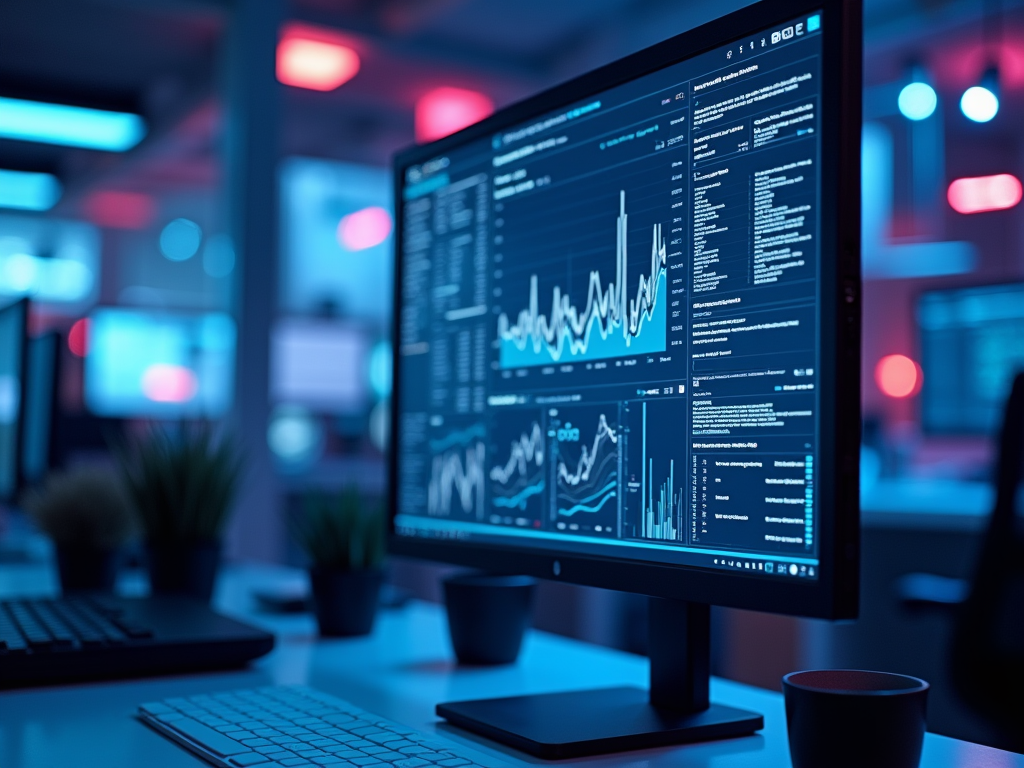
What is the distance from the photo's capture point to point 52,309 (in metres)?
5.95

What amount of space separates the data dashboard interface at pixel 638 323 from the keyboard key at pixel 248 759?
30 cm

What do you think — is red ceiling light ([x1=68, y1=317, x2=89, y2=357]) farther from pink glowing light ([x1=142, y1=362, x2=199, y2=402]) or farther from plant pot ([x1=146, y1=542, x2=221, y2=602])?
plant pot ([x1=146, y1=542, x2=221, y2=602])

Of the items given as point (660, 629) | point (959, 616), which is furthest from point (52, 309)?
point (660, 629)

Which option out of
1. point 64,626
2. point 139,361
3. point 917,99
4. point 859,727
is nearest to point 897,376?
point 917,99

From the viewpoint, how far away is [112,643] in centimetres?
93

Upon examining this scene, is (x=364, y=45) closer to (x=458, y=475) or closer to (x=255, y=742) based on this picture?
(x=458, y=475)

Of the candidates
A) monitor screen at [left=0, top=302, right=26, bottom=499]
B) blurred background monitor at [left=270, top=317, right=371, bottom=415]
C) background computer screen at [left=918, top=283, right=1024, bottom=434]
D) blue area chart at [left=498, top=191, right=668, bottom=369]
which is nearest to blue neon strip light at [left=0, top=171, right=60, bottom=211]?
blurred background monitor at [left=270, top=317, right=371, bottom=415]

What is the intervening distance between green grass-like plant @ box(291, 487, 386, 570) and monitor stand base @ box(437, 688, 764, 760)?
1.31 ft

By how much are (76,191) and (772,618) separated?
3.81m

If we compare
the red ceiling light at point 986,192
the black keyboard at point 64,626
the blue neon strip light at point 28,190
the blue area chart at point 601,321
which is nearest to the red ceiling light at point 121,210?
the blue neon strip light at point 28,190

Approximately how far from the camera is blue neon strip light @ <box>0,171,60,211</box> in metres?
4.13

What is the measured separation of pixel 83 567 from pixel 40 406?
0.54 metres

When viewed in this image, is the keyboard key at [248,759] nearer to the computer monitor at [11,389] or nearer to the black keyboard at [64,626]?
the black keyboard at [64,626]

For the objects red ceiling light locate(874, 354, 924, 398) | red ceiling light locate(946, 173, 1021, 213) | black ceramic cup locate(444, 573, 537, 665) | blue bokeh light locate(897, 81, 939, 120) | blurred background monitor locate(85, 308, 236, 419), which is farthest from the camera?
red ceiling light locate(874, 354, 924, 398)
